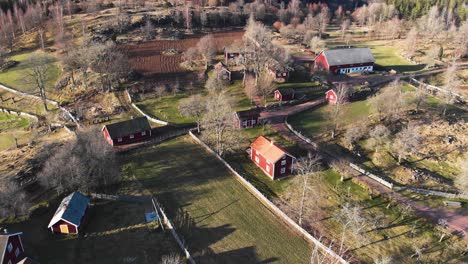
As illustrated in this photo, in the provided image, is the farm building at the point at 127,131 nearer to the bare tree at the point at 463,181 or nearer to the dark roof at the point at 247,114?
the dark roof at the point at 247,114

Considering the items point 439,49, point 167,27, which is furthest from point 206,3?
point 439,49

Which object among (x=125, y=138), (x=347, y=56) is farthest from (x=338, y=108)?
(x=125, y=138)

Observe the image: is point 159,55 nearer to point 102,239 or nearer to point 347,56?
point 347,56

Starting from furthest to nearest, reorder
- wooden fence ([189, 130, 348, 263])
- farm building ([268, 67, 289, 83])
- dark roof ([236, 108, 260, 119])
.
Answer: farm building ([268, 67, 289, 83]), dark roof ([236, 108, 260, 119]), wooden fence ([189, 130, 348, 263])

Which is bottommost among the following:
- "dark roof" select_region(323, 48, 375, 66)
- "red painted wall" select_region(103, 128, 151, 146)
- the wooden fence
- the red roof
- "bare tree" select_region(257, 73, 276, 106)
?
the wooden fence

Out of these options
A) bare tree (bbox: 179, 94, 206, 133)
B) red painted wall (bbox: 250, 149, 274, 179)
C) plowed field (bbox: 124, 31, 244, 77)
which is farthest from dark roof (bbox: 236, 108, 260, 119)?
plowed field (bbox: 124, 31, 244, 77)

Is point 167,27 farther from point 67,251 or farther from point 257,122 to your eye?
point 67,251

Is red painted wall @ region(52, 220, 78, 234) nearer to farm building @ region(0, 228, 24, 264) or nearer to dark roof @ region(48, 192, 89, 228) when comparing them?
dark roof @ region(48, 192, 89, 228)
